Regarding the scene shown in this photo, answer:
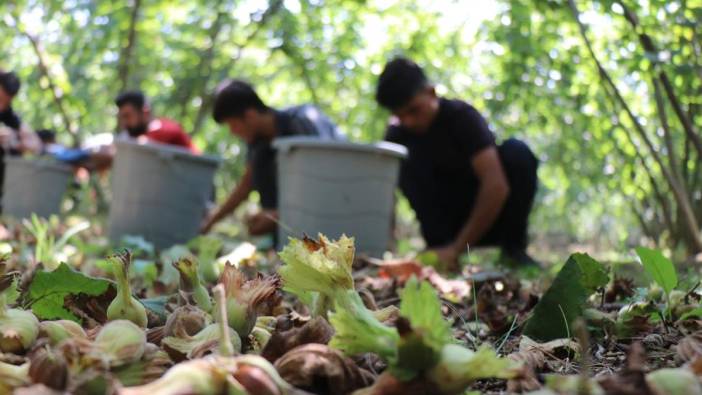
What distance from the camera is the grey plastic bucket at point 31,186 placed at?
15.0 ft

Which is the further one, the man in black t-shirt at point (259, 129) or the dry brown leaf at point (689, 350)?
the man in black t-shirt at point (259, 129)

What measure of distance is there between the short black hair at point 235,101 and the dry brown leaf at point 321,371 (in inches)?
142

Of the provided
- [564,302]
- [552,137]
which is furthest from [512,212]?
[552,137]

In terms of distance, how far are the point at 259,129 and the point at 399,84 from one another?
4.10 feet

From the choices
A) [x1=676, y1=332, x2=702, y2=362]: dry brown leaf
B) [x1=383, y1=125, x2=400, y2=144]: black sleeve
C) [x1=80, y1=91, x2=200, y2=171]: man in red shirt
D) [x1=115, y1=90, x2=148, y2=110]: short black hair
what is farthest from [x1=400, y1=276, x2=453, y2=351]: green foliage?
[x1=115, y1=90, x2=148, y2=110]: short black hair

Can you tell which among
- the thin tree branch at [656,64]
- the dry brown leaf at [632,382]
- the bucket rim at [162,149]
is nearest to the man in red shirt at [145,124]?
the bucket rim at [162,149]

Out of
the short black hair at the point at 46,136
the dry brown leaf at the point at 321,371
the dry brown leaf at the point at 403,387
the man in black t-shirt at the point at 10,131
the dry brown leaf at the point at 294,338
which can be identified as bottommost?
the short black hair at the point at 46,136

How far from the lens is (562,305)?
1128 millimetres

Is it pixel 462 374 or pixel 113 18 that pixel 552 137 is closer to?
pixel 113 18

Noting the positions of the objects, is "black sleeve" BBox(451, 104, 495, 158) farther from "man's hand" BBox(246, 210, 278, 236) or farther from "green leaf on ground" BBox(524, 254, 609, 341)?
"green leaf on ground" BBox(524, 254, 609, 341)

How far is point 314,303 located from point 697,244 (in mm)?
3144

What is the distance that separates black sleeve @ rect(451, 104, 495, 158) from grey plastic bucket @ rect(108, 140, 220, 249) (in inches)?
51.6

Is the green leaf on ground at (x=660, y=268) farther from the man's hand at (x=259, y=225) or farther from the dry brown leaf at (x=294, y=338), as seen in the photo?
the man's hand at (x=259, y=225)

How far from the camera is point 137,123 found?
535cm
